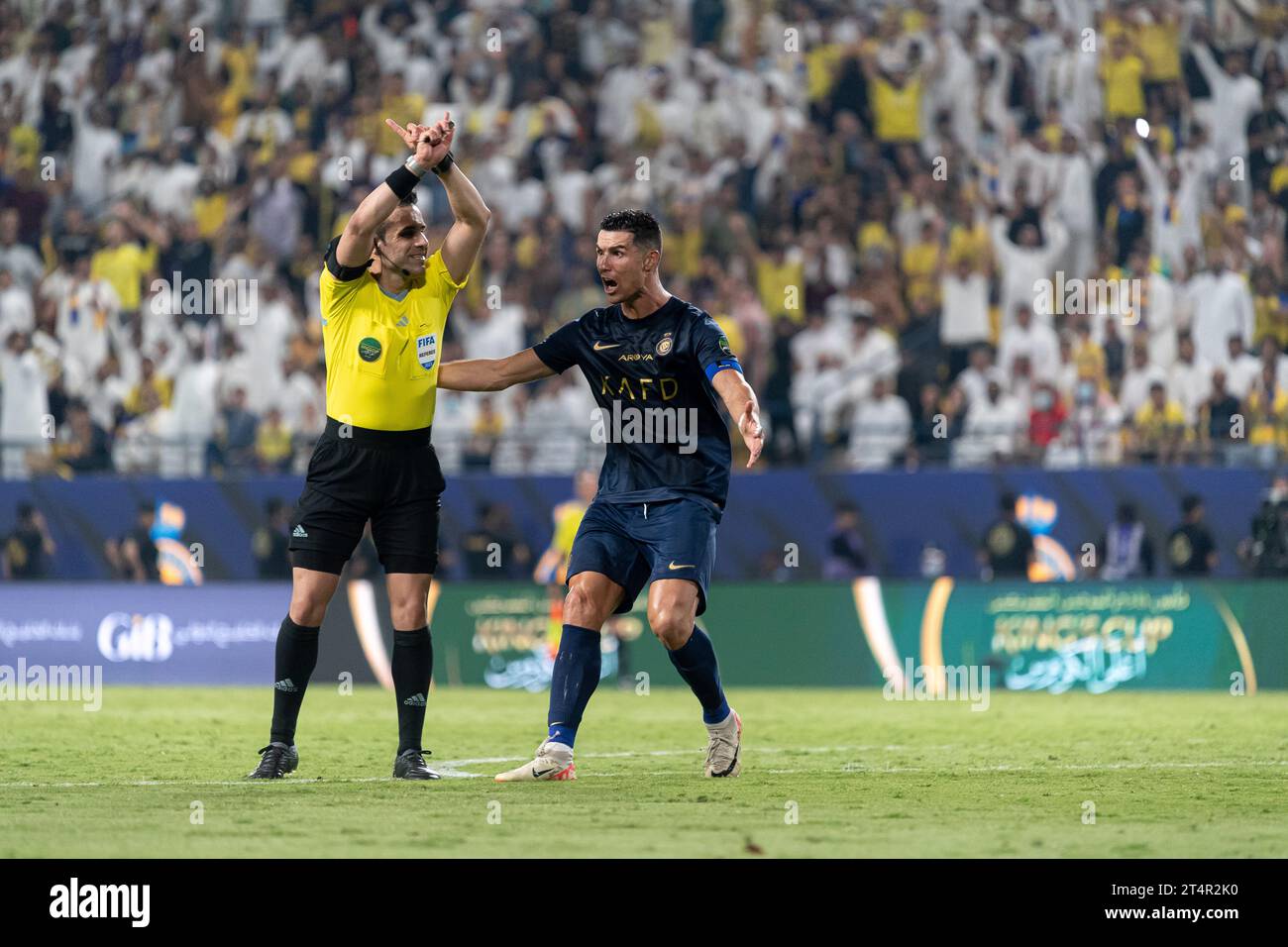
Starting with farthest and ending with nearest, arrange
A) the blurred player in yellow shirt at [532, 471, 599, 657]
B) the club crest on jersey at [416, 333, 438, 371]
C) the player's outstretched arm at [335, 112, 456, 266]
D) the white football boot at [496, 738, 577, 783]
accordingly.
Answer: the blurred player in yellow shirt at [532, 471, 599, 657] < the club crest on jersey at [416, 333, 438, 371] < the white football boot at [496, 738, 577, 783] < the player's outstretched arm at [335, 112, 456, 266]

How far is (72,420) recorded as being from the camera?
20062mm

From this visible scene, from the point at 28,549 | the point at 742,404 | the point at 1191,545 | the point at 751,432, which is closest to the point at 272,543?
the point at 28,549

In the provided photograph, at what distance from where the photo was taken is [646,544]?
29.6 ft

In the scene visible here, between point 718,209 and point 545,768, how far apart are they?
13119 millimetres

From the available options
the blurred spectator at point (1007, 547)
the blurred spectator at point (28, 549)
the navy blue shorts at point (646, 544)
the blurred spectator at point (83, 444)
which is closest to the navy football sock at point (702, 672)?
the navy blue shorts at point (646, 544)

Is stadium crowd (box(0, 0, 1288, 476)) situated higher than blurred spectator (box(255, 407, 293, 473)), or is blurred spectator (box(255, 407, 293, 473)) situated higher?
stadium crowd (box(0, 0, 1288, 476))

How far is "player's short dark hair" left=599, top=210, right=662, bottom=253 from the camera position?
8.93 meters

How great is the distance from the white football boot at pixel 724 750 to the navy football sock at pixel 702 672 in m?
0.04

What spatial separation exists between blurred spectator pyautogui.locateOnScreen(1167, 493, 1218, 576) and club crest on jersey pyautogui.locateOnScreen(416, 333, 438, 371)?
953cm

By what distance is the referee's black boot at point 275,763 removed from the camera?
29.2ft

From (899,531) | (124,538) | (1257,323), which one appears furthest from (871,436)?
(124,538)

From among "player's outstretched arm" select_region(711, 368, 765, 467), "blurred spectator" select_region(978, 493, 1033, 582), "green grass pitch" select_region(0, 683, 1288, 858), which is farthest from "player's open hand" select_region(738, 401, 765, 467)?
"blurred spectator" select_region(978, 493, 1033, 582)

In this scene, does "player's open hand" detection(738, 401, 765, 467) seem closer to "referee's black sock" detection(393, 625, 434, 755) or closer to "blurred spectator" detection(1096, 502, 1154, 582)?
"referee's black sock" detection(393, 625, 434, 755)

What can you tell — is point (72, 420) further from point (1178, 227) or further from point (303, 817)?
point (303, 817)
